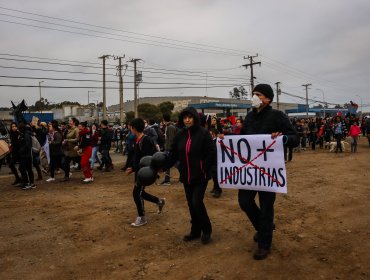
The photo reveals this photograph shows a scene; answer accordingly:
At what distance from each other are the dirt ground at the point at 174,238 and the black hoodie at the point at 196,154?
97cm

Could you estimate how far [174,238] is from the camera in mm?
5465

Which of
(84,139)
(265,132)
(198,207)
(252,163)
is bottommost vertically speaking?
(198,207)

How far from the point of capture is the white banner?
451cm

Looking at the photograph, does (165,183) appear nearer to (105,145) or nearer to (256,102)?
(105,145)

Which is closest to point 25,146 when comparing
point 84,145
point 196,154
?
point 84,145

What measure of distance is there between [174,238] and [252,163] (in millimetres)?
1672

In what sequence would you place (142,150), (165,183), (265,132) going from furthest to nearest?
(165,183) < (142,150) < (265,132)

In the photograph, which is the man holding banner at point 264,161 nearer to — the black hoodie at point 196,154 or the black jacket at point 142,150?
the black hoodie at point 196,154

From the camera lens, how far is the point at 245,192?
4719 millimetres

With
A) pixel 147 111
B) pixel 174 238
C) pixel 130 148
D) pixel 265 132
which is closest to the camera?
pixel 265 132

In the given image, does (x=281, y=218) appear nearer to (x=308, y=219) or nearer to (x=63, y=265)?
(x=308, y=219)

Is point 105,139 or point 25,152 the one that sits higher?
point 105,139

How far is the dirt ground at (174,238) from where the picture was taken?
4.31m

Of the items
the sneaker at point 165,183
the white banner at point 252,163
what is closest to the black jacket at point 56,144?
the sneaker at point 165,183
